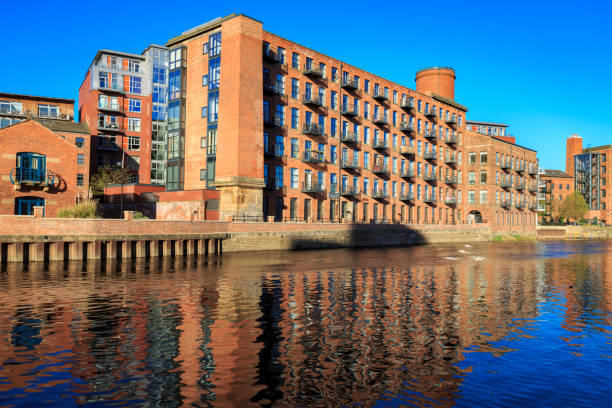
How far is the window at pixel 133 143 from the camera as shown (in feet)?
240

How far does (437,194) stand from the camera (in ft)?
244

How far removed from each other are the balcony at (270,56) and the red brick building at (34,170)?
19489 mm

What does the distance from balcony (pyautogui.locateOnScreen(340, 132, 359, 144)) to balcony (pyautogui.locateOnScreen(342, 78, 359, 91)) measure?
530 cm

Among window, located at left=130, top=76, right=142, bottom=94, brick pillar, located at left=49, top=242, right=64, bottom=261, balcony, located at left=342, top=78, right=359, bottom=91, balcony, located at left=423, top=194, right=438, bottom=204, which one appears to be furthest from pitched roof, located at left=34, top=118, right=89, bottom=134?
balcony, located at left=423, top=194, right=438, bottom=204

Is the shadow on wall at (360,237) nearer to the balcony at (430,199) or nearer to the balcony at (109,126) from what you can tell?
the balcony at (430,199)

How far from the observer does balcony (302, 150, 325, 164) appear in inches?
2076

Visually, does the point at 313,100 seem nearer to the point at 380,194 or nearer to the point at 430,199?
the point at 380,194

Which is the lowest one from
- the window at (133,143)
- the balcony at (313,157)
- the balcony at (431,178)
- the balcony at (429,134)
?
the balcony at (431,178)

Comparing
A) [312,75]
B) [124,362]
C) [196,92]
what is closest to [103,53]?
[196,92]

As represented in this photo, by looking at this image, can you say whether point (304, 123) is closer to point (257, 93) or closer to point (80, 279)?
point (257, 93)

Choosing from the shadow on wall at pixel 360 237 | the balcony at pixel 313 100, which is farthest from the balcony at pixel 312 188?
the balcony at pixel 313 100

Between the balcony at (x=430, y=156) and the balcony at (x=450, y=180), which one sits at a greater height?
the balcony at (x=430, y=156)

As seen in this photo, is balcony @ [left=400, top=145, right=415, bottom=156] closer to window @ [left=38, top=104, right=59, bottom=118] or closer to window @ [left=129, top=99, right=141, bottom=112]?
window @ [left=129, top=99, right=141, bottom=112]

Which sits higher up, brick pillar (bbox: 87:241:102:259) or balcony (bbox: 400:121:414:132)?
balcony (bbox: 400:121:414:132)
